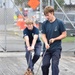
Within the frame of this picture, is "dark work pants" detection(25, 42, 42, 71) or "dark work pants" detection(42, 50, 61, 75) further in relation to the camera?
"dark work pants" detection(25, 42, 42, 71)

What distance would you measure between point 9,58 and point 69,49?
9.77 ft

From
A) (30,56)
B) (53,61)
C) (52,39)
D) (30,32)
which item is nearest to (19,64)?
(30,56)

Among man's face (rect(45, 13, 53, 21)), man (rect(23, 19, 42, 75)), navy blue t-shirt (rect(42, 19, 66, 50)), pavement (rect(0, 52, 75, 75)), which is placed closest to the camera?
man's face (rect(45, 13, 53, 21))

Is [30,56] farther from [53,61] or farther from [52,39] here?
[52,39]

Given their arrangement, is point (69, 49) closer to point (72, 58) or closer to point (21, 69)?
point (72, 58)

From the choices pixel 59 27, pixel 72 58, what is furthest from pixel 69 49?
pixel 59 27

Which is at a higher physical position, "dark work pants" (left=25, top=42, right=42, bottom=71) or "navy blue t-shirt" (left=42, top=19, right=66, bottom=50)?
"navy blue t-shirt" (left=42, top=19, right=66, bottom=50)

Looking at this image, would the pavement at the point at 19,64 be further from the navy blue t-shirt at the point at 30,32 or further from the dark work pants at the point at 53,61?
the dark work pants at the point at 53,61

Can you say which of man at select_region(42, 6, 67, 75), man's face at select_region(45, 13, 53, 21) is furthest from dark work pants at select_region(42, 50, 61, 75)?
man's face at select_region(45, 13, 53, 21)

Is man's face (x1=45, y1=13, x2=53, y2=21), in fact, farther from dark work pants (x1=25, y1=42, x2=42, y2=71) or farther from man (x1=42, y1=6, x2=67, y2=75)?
dark work pants (x1=25, y1=42, x2=42, y2=71)

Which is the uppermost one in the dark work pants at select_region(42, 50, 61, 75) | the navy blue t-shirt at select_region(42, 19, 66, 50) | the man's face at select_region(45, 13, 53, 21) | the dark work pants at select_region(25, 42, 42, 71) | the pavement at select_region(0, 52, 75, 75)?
the man's face at select_region(45, 13, 53, 21)

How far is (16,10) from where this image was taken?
1506cm

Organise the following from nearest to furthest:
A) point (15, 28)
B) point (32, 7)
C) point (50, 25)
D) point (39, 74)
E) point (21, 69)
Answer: point (50, 25) < point (39, 74) < point (21, 69) < point (32, 7) < point (15, 28)

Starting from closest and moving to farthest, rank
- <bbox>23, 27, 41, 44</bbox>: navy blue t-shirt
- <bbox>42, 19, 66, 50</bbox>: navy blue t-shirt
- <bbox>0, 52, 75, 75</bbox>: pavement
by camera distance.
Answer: <bbox>42, 19, 66, 50</bbox>: navy blue t-shirt < <bbox>23, 27, 41, 44</bbox>: navy blue t-shirt < <bbox>0, 52, 75, 75</bbox>: pavement
